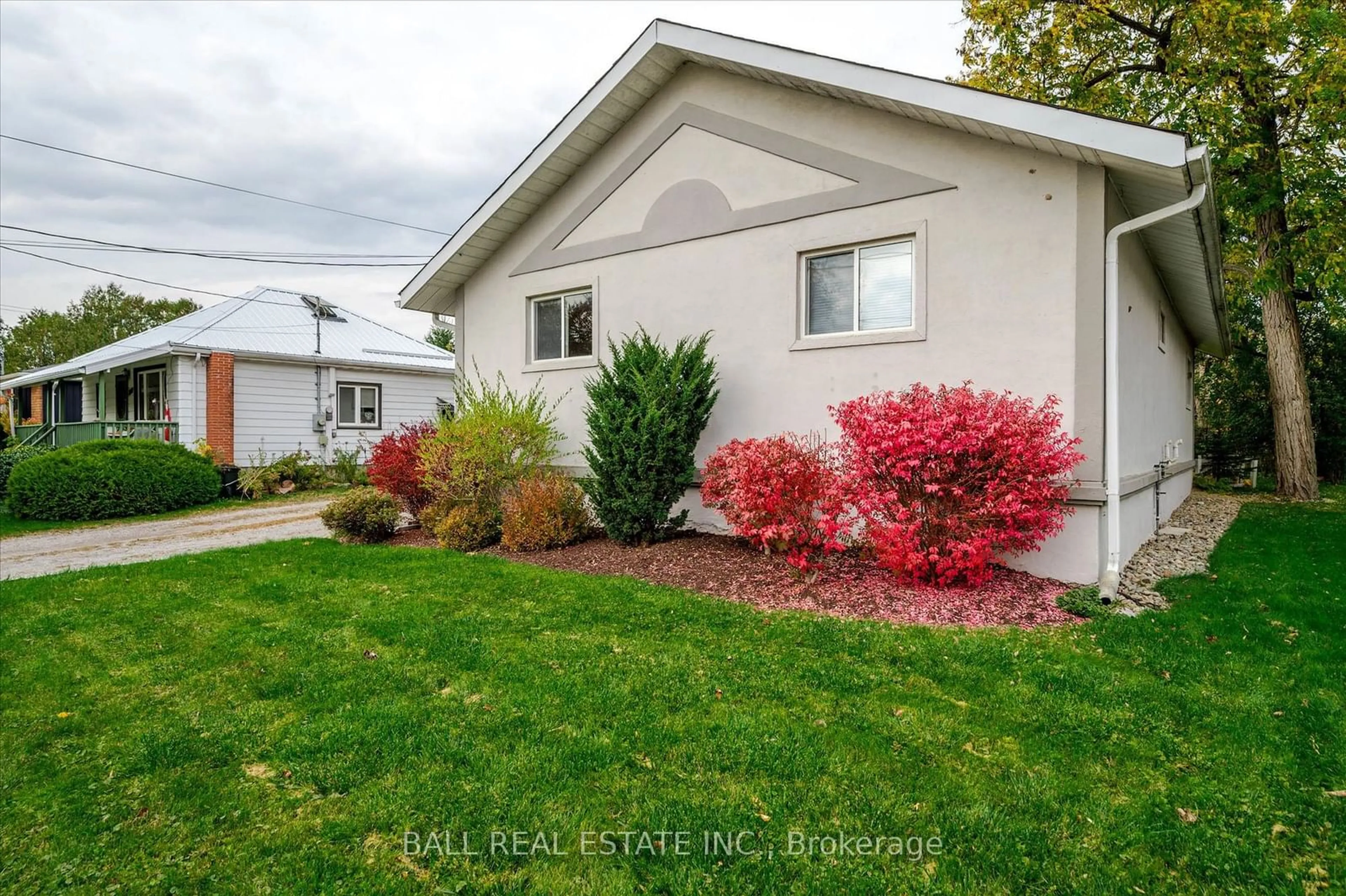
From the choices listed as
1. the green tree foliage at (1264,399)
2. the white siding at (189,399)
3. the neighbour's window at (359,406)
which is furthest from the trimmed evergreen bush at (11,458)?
the green tree foliage at (1264,399)

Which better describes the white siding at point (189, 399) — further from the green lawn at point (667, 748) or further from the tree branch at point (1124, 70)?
the tree branch at point (1124, 70)

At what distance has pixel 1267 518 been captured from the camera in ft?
35.8

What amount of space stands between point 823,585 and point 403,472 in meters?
6.72

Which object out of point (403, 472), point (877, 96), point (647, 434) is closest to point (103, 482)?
point (403, 472)

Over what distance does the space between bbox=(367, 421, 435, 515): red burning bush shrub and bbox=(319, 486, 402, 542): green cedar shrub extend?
525 mm

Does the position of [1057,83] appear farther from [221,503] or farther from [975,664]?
[221,503]

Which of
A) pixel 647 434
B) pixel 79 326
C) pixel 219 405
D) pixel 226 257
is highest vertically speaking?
pixel 79 326

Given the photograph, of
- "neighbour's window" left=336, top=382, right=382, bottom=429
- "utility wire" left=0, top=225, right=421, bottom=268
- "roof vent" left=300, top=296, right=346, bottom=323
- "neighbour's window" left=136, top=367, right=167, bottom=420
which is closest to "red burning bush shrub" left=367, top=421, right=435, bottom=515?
"neighbour's window" left=336, top=382, right=382, bottom=429

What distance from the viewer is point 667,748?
127 inches

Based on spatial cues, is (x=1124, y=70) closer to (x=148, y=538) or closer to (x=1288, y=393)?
(x=1288, y=393)

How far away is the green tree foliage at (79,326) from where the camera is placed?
45.4m

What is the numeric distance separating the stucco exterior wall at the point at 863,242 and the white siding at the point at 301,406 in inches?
436

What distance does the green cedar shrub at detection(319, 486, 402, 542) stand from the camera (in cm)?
918

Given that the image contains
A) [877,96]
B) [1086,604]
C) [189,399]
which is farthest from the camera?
[189,399]
